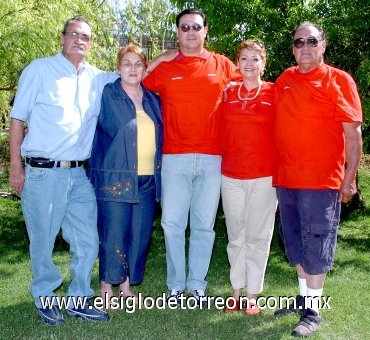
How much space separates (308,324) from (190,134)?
6.20 ft

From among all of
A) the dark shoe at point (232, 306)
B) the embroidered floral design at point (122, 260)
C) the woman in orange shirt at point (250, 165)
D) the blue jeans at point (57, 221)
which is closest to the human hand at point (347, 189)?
the woman in orange shirt at point (250, 165)

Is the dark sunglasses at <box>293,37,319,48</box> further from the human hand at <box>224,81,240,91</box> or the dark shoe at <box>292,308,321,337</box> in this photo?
the dark shoe at <box>292,308,321,337</box>

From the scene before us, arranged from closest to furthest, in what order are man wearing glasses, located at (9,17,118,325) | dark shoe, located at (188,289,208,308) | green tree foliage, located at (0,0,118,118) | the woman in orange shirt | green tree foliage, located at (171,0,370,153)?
man wearing glasses, located at (9,17,118,325) → the woman in orange shirt → dark shoe, located at (188,289,208,308) → green tree foliage, located at (171,0,370,153) → green tree foliage, located at (0,0,118,118)

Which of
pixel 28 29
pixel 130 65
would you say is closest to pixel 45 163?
pixel 130 65

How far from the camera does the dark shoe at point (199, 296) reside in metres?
5.22

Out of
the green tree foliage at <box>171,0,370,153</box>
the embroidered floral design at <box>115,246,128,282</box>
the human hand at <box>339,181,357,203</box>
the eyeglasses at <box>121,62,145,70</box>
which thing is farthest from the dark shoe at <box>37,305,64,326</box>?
the green tree foliage at <box>171,0,370,153</box>

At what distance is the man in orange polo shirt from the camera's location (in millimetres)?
4969

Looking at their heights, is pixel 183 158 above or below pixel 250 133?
below

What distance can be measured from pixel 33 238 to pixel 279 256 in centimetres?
381

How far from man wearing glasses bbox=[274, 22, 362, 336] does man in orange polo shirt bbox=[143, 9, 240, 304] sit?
0.63 m

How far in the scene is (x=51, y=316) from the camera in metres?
4.77

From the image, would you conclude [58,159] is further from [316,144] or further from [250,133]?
[316,144]

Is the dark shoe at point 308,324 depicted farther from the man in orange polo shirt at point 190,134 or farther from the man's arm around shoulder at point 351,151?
the man's arm around shoulder at point 351,151

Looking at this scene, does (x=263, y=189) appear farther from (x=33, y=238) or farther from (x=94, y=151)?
(x=33, y=238)
